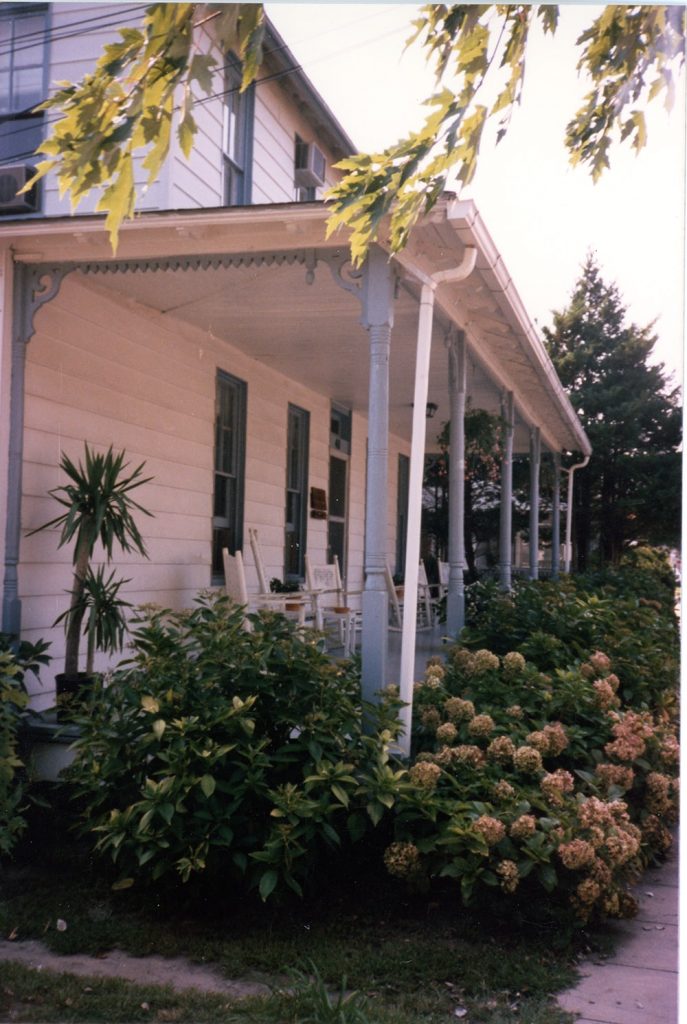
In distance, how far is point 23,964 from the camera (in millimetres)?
3527

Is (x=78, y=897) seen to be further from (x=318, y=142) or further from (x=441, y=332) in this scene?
(x=318, y=142)

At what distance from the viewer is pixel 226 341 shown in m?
7.70

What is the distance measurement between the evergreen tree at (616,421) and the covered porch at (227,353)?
1.11 ft

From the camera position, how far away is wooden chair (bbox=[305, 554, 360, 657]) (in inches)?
322

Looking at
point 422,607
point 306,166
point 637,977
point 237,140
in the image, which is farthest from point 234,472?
point 637,977

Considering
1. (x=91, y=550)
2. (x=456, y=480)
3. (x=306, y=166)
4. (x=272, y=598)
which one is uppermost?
(x=306, y=166)

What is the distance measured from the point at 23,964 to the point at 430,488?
11243 mm

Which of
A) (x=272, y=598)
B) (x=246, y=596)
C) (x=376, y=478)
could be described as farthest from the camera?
(x=272, y=598)

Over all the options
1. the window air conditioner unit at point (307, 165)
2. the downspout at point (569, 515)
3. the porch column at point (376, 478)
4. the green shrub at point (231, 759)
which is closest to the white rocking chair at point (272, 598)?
the porch column at point (376, 478)

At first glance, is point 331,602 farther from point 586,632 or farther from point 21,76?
point 21,76

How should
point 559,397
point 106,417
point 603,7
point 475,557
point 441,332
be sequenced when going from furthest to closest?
1. point 475,557
2. point 559,397
3. point 441,332
4. point 106,417
5. point 603,7

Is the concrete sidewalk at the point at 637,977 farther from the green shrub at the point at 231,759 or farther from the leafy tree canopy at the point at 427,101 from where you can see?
the leafy tree canopy at the point at 427,101

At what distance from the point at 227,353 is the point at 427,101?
13.9 feet

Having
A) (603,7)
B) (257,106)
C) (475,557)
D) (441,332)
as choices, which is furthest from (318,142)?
(603,7)
